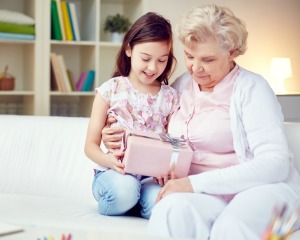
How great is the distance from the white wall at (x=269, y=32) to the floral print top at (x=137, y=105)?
262cm

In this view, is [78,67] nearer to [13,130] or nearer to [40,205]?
[13,130]

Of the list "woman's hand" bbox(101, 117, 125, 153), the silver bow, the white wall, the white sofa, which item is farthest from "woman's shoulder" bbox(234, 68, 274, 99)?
the white wall

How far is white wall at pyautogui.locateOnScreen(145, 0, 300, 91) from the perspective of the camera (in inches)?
193

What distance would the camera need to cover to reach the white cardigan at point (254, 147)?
6.08 ft

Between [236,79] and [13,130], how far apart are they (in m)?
1.02

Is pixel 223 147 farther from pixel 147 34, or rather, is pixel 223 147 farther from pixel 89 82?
pixel 89 82

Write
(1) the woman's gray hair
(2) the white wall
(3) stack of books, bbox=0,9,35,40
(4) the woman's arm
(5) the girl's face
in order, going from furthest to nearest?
1. (2) the white wall
2. (3) stack of books, bbox=0,9,35,40
3. (5) the girl's face
4. (1) the woman's gray hair
5. (4) the woman's arm

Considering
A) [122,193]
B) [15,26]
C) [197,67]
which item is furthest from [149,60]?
[15,26]

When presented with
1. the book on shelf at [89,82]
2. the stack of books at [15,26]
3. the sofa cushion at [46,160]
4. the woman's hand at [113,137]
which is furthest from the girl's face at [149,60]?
the book on shelf at [89,82]

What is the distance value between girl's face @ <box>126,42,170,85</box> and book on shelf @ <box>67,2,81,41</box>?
2.12m

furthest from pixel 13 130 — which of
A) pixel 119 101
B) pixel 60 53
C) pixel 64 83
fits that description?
pixel 60 53

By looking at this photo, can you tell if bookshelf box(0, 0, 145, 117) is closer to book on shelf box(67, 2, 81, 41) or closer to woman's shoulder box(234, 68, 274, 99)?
book on shelf box(67, 2, 81, 41)

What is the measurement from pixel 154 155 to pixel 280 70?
3.18 m

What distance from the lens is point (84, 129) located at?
2.53 meters
